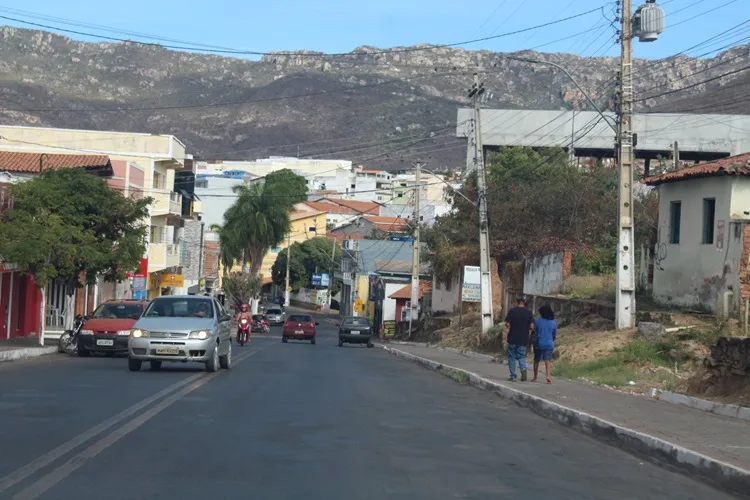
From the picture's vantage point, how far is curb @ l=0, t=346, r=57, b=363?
26.7 metres

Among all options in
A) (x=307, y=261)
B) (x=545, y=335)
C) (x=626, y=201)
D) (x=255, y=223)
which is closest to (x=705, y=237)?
(x=626, y=201)

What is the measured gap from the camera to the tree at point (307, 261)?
378ft

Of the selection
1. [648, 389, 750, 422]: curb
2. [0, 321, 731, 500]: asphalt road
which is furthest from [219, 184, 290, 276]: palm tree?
[648, 389, 750, 422]: curb

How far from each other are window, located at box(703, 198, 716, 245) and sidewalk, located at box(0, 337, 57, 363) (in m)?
18.8

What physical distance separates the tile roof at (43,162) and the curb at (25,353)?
13811 mm

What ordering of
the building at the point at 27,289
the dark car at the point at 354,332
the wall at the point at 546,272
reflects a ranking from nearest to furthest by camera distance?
the building at the point at 27,289 → the wall at the point at 546,272 → the dark car at the point at 354,332

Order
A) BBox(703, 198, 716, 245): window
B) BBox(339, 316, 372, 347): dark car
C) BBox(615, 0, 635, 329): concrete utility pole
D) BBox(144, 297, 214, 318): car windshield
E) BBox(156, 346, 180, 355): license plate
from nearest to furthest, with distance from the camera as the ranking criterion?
BBox(156, 346, 180, 355): license plate → BBox(144, 297, 214, 318): car windshield → BBox(615, 0, 635, 329): concrete utility pole → BBox(703, 198, 716, 245): window → BBox(339, 316, 372, 347): dark car

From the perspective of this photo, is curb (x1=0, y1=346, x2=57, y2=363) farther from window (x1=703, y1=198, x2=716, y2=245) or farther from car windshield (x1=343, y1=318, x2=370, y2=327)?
car windshield (x1=343, y1=318, x2=370, y2=327)

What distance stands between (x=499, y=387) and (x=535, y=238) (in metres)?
29.2

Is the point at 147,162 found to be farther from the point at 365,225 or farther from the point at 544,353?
the point at 365,225

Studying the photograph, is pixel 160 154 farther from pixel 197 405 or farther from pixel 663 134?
pixel 197 405

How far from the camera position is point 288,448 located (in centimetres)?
1099

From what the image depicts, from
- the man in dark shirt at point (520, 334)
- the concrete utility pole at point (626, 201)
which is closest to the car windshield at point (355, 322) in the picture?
the concrete utility pole at point (626, 201)

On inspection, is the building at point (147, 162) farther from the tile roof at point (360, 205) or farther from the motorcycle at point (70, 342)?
the tile roof at point (360, 205)
